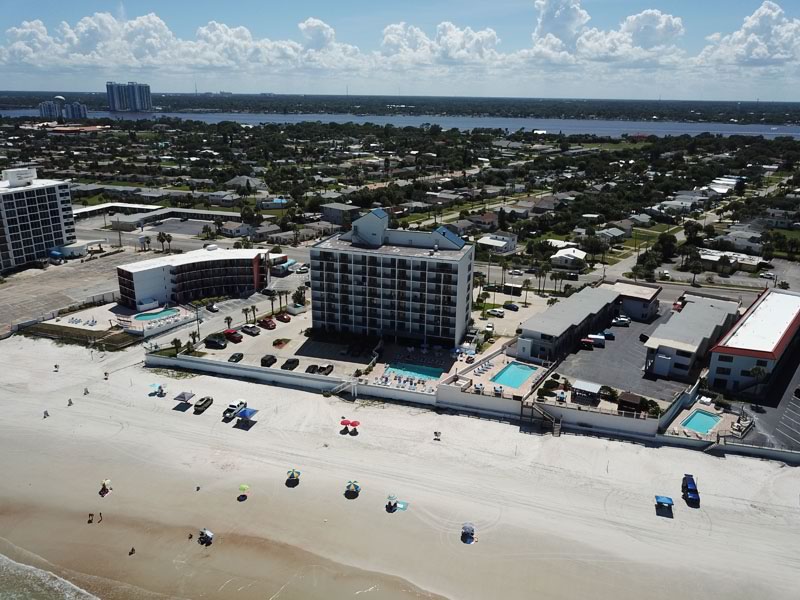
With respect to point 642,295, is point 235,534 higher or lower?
lower

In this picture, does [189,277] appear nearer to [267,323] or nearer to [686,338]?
[267,323]

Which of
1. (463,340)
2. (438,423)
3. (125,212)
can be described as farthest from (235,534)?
(125,212)

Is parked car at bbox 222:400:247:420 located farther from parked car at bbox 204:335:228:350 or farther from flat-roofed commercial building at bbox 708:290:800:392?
flat-roofed commercial building at bbox 708:290:800:392

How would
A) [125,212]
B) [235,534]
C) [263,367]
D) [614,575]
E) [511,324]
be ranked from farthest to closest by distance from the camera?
[125,212] < [511,324] < [263,367] < [235,534] < [614,575]

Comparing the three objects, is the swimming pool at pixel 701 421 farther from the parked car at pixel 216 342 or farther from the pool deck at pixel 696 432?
the parked car at pixel 216 342

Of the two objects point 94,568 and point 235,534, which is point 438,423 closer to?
point 235,534

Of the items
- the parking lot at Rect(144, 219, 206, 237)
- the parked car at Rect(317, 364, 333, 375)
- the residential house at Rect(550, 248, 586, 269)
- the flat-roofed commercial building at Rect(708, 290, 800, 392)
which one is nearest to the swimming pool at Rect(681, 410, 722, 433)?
the flat-roofed commercial building at Rect(708, 290, 800, 392)

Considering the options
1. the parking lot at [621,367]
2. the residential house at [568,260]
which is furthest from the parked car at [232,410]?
the residential house at [568,260]
